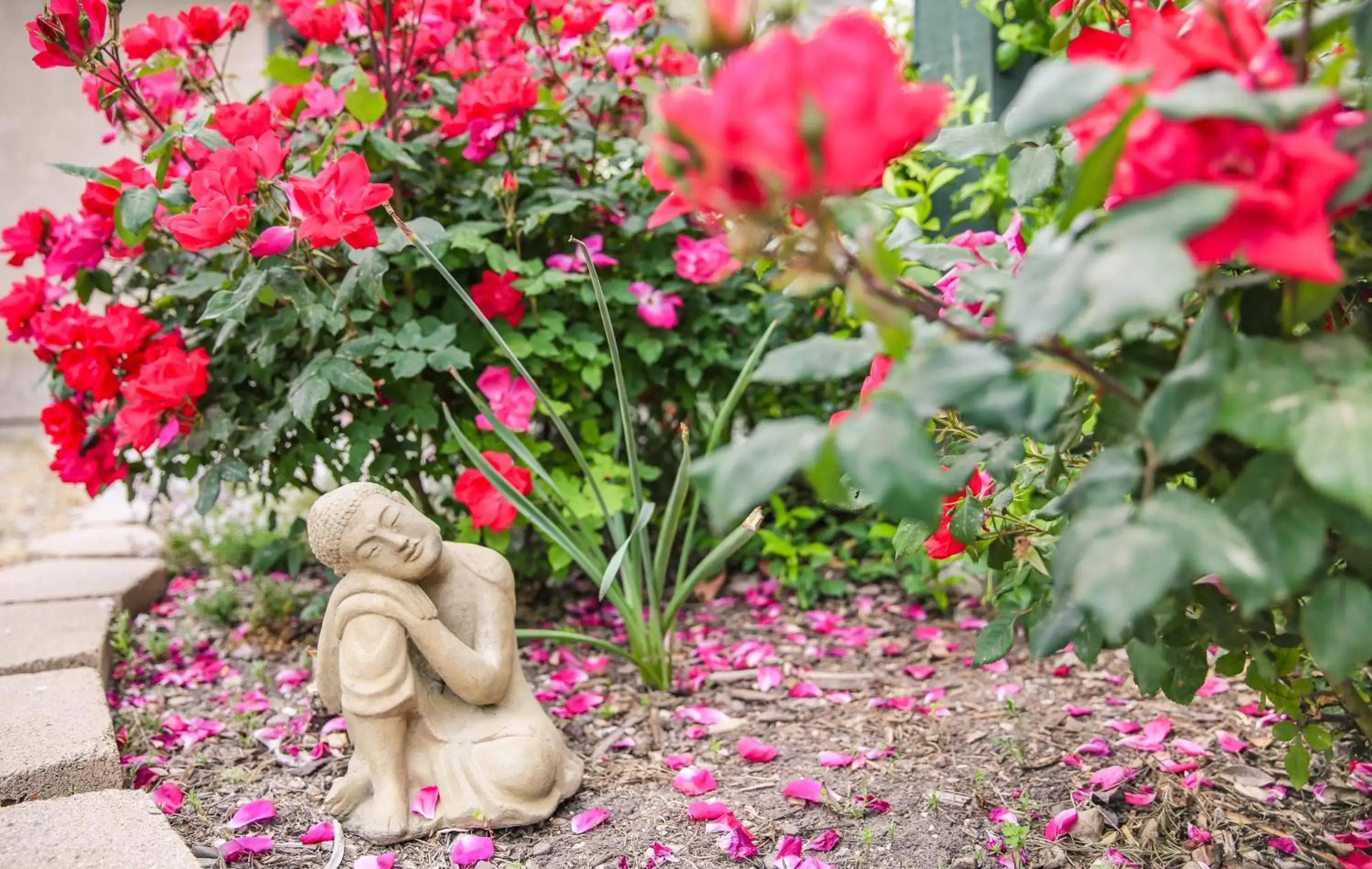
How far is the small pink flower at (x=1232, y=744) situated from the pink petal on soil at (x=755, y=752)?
780 mm

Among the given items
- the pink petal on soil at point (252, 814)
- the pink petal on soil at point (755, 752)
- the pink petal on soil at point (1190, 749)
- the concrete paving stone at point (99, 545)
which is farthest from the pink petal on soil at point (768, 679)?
the concrete paving stone at point (99, 545)

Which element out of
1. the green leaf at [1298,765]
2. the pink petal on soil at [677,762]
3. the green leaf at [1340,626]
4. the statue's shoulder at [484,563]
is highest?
the green leaf at [1340,626]

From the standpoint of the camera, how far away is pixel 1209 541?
67 cm

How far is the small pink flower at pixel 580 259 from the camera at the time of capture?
220 cm

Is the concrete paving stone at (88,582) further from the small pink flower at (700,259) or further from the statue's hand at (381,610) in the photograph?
the small pink flower at (700,259)

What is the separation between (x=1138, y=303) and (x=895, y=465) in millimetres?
176

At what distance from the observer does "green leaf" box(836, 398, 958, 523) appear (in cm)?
66

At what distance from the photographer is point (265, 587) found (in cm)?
246

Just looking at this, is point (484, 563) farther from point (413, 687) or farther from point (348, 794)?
point (348, 794)

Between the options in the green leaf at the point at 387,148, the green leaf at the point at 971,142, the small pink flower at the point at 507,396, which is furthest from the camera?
the small pink flower at the point at 507,396

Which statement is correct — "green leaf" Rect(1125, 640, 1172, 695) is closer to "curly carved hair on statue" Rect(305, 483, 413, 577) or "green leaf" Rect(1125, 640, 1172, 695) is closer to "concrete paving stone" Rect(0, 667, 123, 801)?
"curly carved hair on statue" Rect(305, 483, 413, 577)

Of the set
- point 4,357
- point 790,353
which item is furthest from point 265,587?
point 4,357

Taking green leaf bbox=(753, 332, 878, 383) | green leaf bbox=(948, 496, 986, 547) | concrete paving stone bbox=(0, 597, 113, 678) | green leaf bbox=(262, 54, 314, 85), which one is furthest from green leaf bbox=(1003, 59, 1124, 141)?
concrete paving stone bbox=(0, 597, 113, 678)

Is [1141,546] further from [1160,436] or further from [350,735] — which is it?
[350,735]
